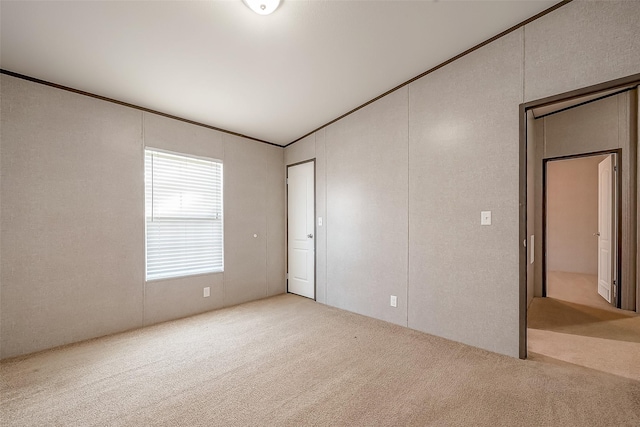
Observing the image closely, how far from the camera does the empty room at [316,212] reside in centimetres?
204

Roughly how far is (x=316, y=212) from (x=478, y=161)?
7.92 feet

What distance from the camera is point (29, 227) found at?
8.63 ft

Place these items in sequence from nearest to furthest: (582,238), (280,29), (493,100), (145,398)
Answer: (145,398) → (280,29) → (493,100) → (582,238)

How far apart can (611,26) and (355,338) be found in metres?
3.39

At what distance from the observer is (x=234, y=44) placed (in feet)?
7.86

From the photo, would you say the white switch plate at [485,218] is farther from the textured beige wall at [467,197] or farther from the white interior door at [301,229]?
the white interior door at [301,229]

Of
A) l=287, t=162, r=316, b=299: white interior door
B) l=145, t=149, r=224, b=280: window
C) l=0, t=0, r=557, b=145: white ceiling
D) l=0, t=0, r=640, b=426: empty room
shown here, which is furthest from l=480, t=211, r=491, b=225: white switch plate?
l=145, t=149, r=224, b=280: window

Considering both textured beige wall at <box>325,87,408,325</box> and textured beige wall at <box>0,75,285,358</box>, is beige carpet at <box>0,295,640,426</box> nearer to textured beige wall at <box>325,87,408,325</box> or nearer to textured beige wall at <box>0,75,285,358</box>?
textured beige wall at <box>0,75,285,358</box>

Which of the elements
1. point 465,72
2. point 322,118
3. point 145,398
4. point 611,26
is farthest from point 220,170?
point 611,26

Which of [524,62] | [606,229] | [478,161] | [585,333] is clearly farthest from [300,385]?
[606,229]

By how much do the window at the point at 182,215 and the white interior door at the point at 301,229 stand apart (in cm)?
125

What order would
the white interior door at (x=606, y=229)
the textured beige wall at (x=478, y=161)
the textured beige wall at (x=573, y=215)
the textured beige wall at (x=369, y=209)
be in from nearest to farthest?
the textured beige wall at (x=478, y=161) → the textured beige wall at (x=369, y=209) → the white interior door at (x=606, y=229) → the textured beige wall at (x=573, y=215)

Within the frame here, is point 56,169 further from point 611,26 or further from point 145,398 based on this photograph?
point 611,26

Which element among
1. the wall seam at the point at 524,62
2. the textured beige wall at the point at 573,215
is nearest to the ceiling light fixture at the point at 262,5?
the wall seam at the point at 524,62
